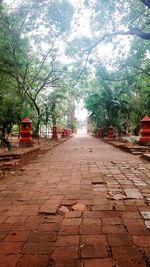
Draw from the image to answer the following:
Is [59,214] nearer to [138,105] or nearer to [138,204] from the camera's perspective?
[138,204]

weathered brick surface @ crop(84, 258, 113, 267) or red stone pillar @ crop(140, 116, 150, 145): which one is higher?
red stone pillar @ crop(140, 116, 150, 145)

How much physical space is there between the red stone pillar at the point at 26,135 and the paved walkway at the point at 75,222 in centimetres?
702

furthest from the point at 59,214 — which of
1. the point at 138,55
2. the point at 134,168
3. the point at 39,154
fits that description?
the point at 138,55

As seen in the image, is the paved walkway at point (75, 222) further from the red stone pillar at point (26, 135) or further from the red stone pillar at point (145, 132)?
the red stone pillar at point (145, 132)

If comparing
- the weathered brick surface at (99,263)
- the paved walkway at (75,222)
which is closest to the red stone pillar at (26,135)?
the paved walkway at (75,222)

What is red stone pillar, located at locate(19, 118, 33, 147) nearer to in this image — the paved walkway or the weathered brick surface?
the paved walkway

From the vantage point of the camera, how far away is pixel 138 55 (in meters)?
15.5

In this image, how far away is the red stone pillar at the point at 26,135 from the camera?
13.0 meters

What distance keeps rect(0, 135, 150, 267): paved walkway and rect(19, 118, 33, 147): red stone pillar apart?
7.02 metres

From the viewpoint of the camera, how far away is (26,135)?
13211mm

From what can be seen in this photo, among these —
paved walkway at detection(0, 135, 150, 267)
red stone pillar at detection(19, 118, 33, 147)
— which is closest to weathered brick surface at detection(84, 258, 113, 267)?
paved walkway at detection(0, 135, 150, 267)

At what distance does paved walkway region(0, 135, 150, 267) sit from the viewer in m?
2.47

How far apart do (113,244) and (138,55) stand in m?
14.0

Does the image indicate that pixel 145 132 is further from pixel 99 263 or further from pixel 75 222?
pixel 99 263
